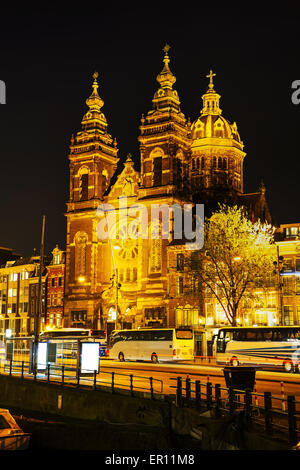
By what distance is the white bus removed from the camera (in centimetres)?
5306

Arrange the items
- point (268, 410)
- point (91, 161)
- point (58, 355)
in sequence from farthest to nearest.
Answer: point (91, 161) → point (58, 355) → point (268, 410)

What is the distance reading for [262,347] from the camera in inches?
1775

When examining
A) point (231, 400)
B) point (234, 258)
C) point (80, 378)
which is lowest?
point (80, 378)

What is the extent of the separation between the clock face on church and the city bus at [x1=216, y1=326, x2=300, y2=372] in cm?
3105

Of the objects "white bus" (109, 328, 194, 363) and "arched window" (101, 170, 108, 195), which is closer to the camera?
"white bus" (109, 328, 194, 363)

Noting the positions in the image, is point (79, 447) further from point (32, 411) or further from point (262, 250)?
point (262, 250)

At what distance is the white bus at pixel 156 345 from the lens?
53.1m

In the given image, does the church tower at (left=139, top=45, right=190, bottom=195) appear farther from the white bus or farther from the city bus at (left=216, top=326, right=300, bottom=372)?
the city bus at (left=216, top=326, right=300, bottom=372)

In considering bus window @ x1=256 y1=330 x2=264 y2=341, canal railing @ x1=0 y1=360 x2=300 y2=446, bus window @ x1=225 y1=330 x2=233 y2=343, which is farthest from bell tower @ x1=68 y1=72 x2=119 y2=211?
canal railing @ x1=0 y1=360 x2=300 y2=446

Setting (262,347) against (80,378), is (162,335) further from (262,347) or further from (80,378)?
(80,378)

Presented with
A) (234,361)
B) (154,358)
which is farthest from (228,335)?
(154,358)

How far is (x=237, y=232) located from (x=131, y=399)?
3200 centimetres

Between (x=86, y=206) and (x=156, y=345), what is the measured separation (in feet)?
108

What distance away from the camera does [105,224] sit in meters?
80.9
